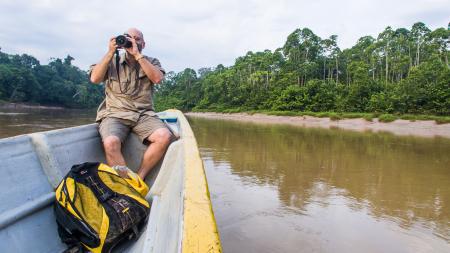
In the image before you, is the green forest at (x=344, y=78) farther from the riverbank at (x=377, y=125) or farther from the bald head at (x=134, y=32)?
the bald head at (x=134, y=32)

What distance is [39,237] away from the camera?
1530 mm

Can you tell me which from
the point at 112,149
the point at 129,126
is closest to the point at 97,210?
the point at 112,149

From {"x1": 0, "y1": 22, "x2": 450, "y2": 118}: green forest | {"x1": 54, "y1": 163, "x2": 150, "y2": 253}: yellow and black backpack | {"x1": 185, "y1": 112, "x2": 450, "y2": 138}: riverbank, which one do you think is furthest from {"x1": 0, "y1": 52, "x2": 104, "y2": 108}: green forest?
{"x1": 54, "y1": 163, "x2": 150, "y2": 253}: yellow and black backpack

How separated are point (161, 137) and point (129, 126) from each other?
32 centimetres

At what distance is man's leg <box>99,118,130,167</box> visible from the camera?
217 cm

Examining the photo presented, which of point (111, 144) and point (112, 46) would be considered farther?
point (112, 46)

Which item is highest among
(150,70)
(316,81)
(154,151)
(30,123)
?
(316,81)

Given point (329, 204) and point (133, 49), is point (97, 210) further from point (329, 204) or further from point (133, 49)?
point (329, 204)

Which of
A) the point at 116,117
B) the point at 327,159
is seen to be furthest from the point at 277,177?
the point at 116,117

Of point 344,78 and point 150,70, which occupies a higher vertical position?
point 344,78

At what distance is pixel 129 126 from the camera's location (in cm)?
244

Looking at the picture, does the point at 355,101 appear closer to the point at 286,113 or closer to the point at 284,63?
the point at 286,113

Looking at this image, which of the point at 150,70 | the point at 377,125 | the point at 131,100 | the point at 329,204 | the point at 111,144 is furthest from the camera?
the point at 377,125

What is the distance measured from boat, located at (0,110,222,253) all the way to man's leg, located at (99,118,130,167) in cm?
18
